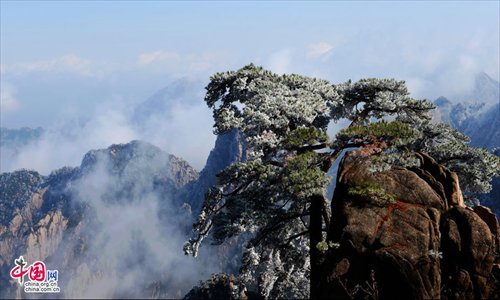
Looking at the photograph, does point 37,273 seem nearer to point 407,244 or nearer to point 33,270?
point 33,270

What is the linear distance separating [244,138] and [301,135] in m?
3.15

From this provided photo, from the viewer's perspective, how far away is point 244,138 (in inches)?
949

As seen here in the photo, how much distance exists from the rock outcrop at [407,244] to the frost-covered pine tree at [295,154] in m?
1.03

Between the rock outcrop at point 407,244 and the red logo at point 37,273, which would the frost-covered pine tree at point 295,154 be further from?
the red logo at point 37,273

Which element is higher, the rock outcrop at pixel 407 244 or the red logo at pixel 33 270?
the red logo at pixel 33 270

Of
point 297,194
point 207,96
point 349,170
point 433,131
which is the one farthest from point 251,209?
point 433,131

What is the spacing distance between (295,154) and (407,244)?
7.19 m

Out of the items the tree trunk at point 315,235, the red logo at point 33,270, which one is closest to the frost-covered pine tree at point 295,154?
the tree trunk at point 315,235

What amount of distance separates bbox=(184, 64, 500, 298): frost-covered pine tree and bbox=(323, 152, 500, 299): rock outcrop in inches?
40.4

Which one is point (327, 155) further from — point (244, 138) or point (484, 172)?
point (484, 172)

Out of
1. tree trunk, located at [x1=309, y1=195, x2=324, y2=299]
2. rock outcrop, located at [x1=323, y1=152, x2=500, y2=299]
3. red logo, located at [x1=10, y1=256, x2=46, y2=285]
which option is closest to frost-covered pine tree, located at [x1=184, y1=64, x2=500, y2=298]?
tree trunk, located at [x1=309, y1=195, x2=324, y2=299]

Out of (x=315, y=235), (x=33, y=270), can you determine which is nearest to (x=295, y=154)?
(x=315, y=235)

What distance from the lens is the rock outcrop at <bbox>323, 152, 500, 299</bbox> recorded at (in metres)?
18.6

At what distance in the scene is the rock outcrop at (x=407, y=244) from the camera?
18641 mm
